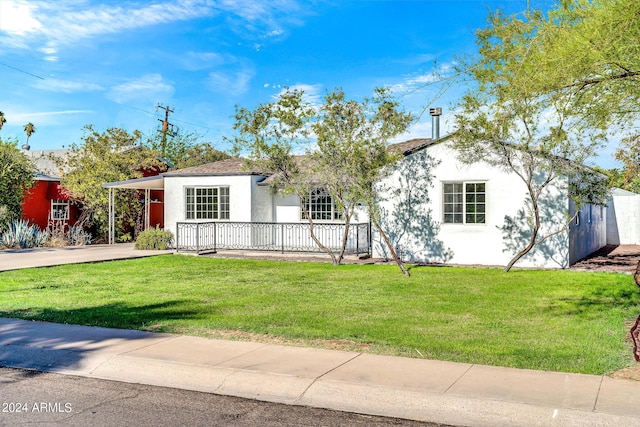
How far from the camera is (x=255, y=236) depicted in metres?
23.8

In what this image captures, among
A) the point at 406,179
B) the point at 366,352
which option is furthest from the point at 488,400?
the point at 406,179

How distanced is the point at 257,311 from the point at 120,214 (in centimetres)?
2130

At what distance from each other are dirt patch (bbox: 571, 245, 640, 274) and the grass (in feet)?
4.64

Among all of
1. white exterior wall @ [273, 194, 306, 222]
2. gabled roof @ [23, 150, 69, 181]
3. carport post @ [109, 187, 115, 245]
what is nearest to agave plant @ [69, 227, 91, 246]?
carport post @ [109, 187, 115, 245]

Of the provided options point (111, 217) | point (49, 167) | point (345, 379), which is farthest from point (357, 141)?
point (49, 167)

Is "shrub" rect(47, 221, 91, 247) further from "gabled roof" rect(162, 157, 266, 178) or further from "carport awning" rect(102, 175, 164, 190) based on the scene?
"gabled roof" rect(162, 157, 266, 178)

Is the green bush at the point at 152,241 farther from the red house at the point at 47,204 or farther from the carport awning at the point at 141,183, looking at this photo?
the red house at the point at 47,204

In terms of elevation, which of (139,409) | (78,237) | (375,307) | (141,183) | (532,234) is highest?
(141,183)

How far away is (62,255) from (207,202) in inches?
230

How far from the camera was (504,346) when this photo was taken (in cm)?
779

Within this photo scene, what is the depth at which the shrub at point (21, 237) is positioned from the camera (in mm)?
25200

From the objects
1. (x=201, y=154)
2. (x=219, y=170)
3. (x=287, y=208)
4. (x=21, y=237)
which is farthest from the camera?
(x=201, y=154)

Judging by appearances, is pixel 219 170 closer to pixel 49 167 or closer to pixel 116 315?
pixel 116 315

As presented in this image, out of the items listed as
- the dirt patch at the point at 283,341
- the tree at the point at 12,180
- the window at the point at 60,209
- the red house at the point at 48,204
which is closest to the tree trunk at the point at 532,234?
the dirt patch at the point at 283,341
